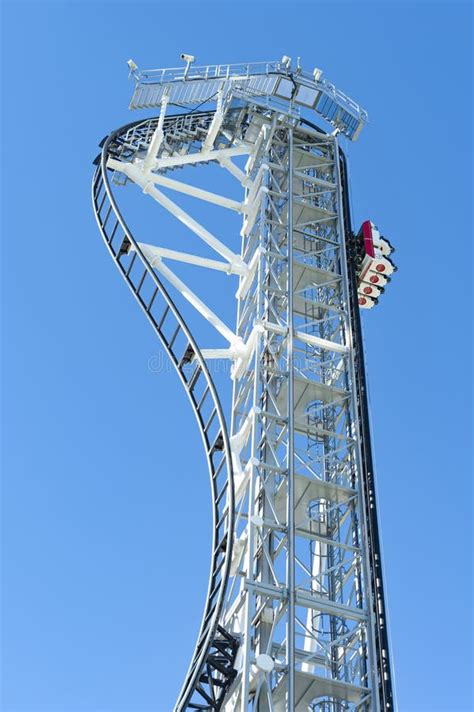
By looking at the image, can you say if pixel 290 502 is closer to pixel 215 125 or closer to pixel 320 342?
pixel 320 342

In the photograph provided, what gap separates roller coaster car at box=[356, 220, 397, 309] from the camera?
28953mm

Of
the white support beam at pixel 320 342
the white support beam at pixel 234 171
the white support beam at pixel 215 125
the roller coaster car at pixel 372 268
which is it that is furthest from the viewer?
the white support beam at pixel 234 171

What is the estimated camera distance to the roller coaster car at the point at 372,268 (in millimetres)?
28953

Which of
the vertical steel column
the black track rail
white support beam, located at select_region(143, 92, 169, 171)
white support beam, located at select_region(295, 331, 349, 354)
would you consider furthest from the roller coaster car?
white support beam, located at select_region(143, 92, 169, 171)

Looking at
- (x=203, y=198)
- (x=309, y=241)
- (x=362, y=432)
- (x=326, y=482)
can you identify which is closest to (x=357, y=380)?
(x=362, y=432)

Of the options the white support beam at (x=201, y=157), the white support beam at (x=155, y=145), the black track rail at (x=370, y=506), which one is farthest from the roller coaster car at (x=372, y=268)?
the white support beam at (x=155, y=145)

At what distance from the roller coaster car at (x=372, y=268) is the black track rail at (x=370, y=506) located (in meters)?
0.25

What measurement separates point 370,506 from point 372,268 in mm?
8449

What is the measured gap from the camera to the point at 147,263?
2606 centimetres

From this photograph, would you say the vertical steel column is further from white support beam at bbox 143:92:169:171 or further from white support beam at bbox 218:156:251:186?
white support beam at bbox 143:92:169:171

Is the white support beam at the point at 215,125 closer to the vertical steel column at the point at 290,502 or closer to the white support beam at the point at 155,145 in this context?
the white support beam at the point at 155,145

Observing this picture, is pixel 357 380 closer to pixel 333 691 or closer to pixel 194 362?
pixel 194 362

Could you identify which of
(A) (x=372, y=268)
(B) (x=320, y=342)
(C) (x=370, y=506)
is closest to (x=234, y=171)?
(A) (x=372, y=268)

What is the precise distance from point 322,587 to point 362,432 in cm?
427
